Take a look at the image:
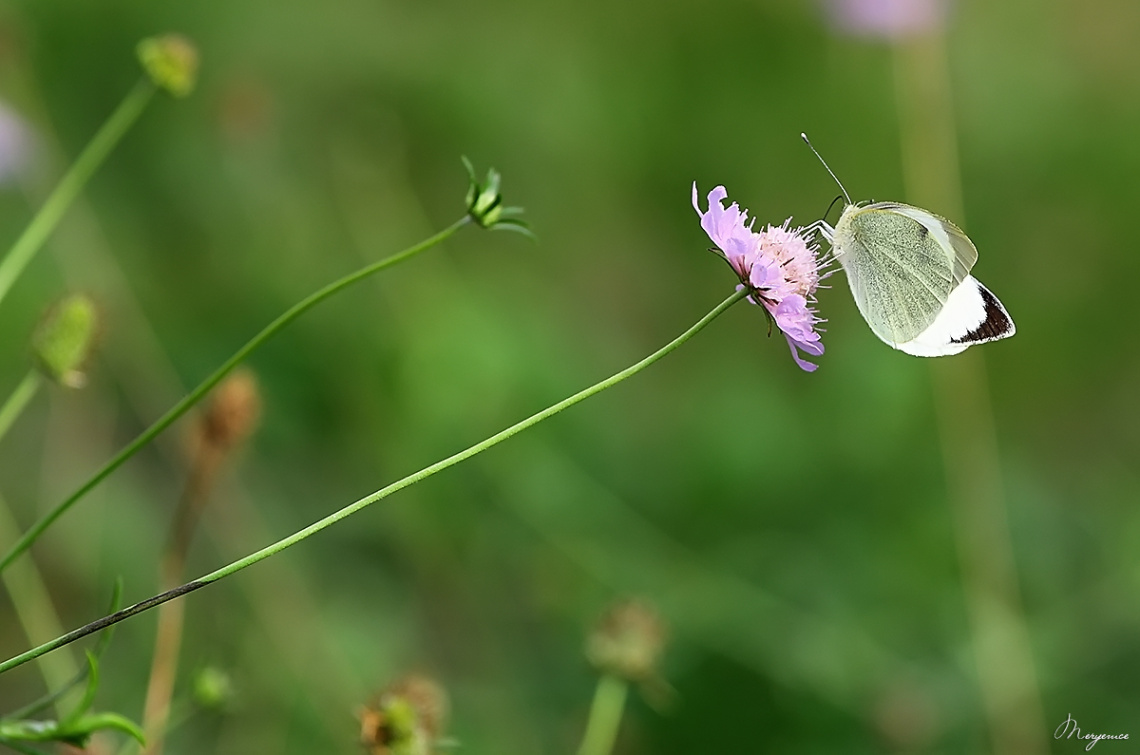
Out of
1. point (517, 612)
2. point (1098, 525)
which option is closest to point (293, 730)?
point (517, 612)

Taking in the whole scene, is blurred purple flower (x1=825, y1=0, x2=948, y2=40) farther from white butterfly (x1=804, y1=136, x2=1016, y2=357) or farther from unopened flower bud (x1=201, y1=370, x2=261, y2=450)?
unopened flower bud (x1=201, y1=370, x2=261, y2=450)

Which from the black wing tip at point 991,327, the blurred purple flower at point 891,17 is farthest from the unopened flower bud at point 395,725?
the blurred purple flower at point 891,17

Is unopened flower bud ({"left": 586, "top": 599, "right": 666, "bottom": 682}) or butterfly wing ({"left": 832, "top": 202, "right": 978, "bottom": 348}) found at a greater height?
butterfly wing ({"left": 832, "top": 202, "right": 978, "bottom": 348})

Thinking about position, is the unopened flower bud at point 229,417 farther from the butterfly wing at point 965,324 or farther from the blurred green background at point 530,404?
the butterfly wing at point 965,324

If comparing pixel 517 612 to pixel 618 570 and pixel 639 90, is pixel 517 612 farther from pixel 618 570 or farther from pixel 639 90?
pixel 639 90

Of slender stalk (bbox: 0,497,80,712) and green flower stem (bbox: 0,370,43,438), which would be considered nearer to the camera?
green flower stem (bbox: 0,370,43,438)
